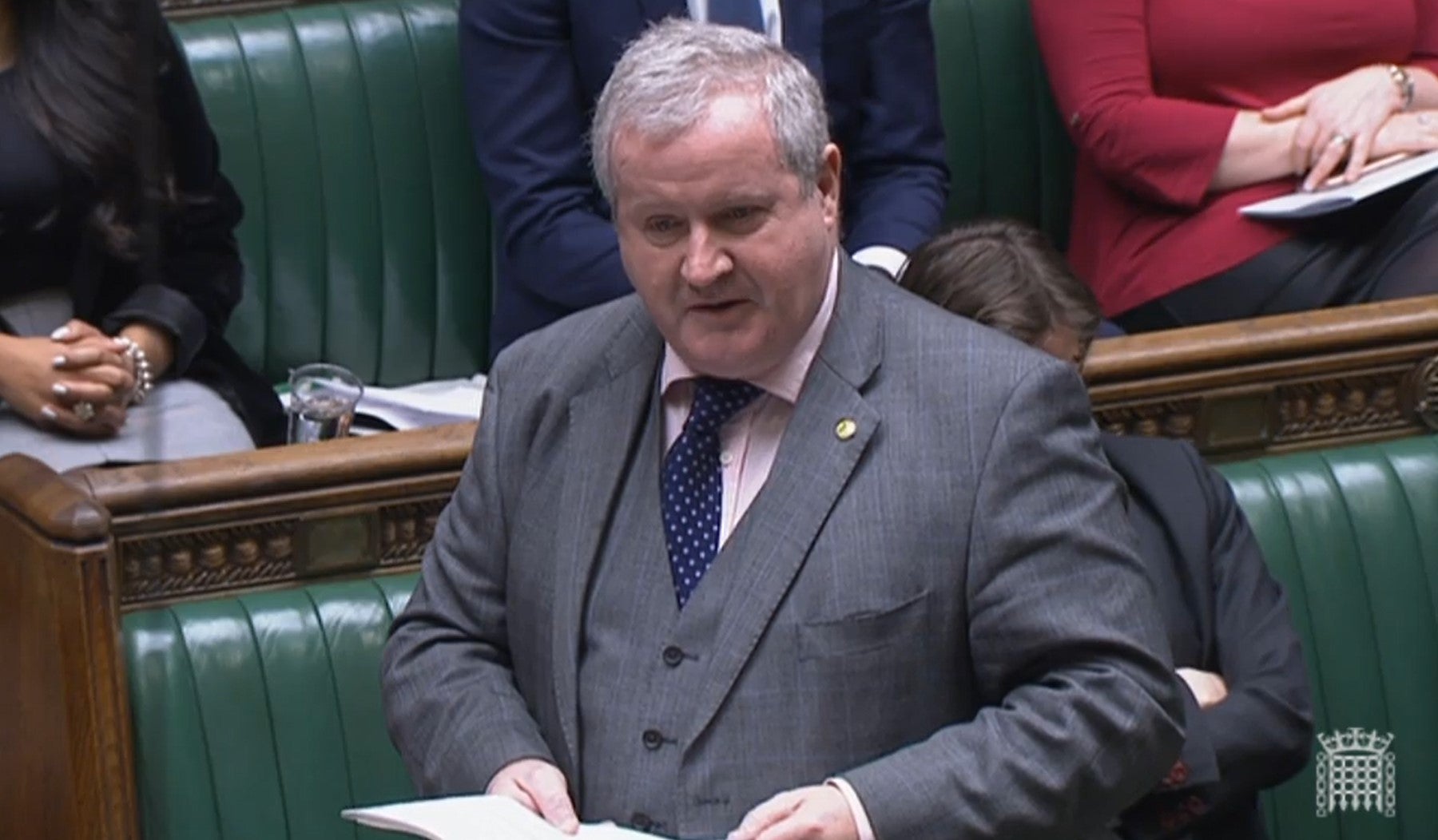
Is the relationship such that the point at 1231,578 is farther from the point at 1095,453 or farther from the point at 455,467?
the point at 455,467

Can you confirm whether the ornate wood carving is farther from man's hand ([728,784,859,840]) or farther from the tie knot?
man's hand ([728,784,859,840])

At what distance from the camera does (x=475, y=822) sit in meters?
1.94

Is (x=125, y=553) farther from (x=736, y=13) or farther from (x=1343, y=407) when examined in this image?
(x=1343, y=407)

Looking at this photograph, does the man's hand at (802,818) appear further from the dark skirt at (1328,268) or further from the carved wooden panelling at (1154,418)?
the dark skirt at (1328,268)

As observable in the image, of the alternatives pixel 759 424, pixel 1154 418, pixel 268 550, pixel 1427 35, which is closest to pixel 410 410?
pixel 268 550

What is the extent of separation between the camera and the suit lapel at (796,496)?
2.02m

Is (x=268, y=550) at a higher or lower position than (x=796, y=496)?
lower

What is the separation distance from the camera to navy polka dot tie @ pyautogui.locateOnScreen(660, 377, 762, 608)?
6.81ft

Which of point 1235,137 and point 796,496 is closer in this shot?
point 796,496

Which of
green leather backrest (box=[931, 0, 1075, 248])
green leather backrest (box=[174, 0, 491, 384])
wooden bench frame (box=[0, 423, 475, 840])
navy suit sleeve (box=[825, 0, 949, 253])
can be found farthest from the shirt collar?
green leather backrest (box=[931, 0, 1075, 248])

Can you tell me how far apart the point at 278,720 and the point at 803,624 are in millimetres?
921

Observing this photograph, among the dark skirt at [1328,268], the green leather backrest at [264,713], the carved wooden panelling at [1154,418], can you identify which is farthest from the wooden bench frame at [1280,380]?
A: the green leather backrest at [264,713]

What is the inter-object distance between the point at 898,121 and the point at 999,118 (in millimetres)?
433

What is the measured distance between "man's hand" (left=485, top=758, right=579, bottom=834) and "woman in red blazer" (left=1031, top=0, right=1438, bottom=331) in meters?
1.54
